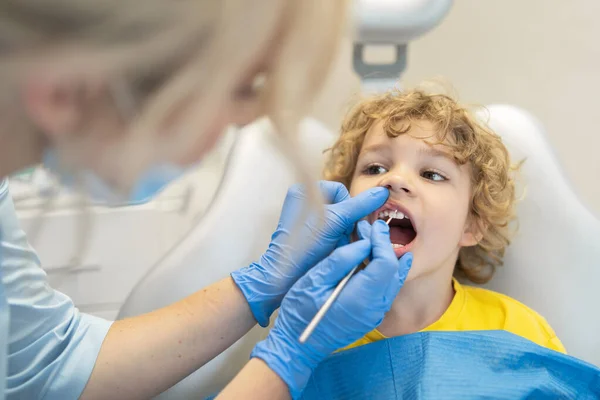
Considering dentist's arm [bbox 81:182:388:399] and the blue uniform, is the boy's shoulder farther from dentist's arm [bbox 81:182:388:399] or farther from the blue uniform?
the blue uniform

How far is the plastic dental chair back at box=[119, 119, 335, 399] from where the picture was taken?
124 cm

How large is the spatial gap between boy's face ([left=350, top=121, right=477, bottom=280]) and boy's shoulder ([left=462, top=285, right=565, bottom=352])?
0.15 m

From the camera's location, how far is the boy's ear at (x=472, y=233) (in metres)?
1.24

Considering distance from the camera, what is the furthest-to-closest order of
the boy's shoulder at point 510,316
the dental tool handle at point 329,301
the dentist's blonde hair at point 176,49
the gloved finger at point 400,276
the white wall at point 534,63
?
the white wall at point 534,63
the boy's shoulder at point 510,316
the gloved finger at point 400,276
the dental tool handle at point 329,301
the dentist's blonde hair at point 176,49

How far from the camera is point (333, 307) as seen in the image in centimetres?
95

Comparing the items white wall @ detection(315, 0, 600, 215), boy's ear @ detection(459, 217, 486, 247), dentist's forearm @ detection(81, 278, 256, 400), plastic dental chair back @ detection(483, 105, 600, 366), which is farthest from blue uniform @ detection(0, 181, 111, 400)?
white wall @ detection(315, 0, 600, 215)

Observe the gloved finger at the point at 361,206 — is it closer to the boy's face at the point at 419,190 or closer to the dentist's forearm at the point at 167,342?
the boy's face at the point at 419,190

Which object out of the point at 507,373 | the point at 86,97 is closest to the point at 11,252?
the point at 86,97

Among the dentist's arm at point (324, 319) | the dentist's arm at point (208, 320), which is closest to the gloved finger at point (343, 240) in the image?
the dentist's arm at point (208, 320)

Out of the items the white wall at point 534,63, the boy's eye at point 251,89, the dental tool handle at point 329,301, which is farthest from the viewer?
the white wall at point 534,63

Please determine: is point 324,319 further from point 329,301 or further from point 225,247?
point 225,247

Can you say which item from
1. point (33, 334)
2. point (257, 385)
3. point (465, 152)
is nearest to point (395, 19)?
point (465, 152)

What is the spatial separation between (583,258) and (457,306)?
13.6 inches

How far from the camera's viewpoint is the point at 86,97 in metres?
0.53
